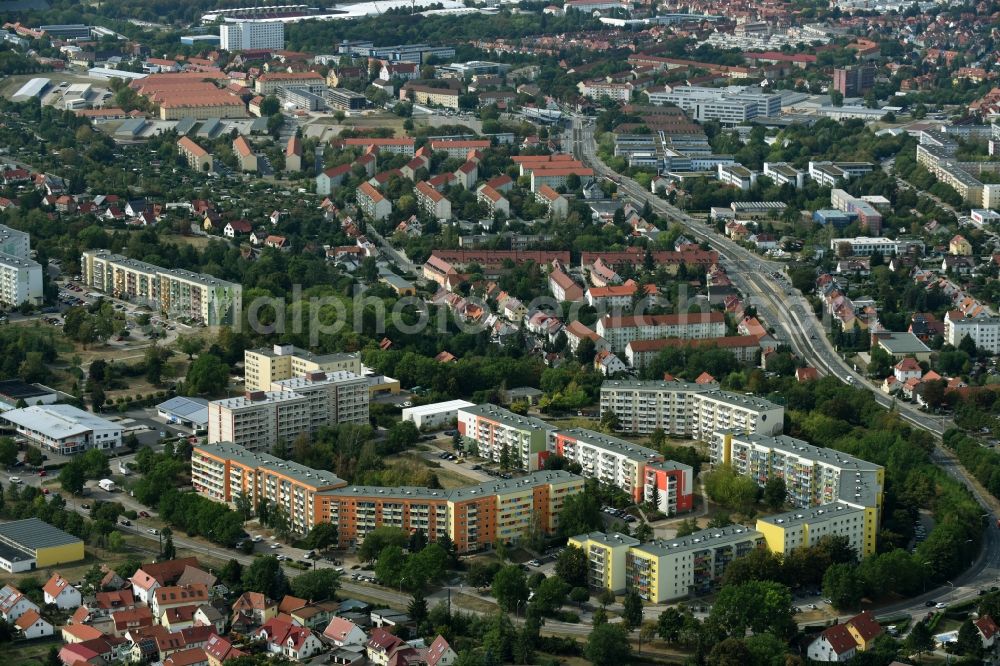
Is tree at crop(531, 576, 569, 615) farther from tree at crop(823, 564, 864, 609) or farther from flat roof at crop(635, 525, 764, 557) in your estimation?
tree at crop(823, 564, 864, 609)

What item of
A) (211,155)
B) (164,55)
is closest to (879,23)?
(164,55)

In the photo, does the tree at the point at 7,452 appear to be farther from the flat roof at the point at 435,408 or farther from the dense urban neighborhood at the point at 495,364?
the flat roof at the point at 435,408

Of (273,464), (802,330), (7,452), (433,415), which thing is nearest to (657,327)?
(802,330)

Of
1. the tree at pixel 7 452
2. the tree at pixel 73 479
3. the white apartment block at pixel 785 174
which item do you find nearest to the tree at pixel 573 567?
the tree at pixel 73 479

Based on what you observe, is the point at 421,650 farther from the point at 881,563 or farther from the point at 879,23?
the point at 879,23

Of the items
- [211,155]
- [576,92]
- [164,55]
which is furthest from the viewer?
[164,55]
